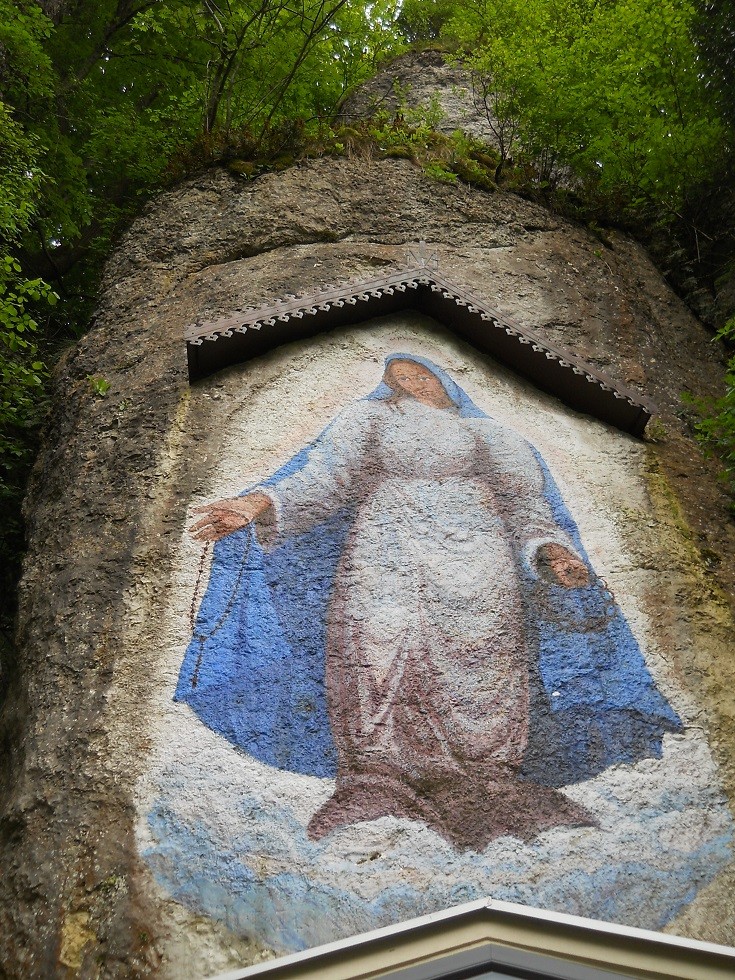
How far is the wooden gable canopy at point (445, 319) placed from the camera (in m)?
6.07

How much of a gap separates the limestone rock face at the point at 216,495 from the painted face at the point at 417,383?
0.63 ft

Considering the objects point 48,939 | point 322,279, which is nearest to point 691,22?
point 322,279

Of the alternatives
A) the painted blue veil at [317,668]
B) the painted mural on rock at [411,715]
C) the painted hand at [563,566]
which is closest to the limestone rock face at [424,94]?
the painted mural on rock at [411,715]

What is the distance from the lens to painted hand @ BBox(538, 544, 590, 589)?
512 centimetres

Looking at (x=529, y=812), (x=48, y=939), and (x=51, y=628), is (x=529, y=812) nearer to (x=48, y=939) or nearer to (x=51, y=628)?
(x=48, y=939)

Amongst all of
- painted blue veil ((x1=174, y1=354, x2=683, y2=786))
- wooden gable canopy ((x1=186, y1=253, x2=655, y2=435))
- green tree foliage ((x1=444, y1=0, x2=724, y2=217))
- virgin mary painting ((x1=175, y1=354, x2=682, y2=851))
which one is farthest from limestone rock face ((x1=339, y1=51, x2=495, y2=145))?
painted blue veil ((x1=174, y1=354, x2=683, y2=786))

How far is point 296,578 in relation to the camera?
4.95 meters

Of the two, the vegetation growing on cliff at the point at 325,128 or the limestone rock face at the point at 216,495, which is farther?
the vegetation growing on cliff at the point at 325,128

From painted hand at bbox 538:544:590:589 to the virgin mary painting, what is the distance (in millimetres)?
13

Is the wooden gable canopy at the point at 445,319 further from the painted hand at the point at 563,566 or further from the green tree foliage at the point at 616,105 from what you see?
the green tree foliage at the point at 616,105

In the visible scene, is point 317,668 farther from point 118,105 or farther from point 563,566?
point 118,105

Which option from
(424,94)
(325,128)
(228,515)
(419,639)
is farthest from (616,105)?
(419,639)

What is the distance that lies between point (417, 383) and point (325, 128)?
439cm

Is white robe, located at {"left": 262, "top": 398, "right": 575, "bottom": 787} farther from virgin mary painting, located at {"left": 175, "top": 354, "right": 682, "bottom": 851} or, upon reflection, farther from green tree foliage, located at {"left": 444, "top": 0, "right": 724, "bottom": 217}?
green tree foliage, located at {"left": 444, "top": 0, "right": 724, "bottom": 217}
